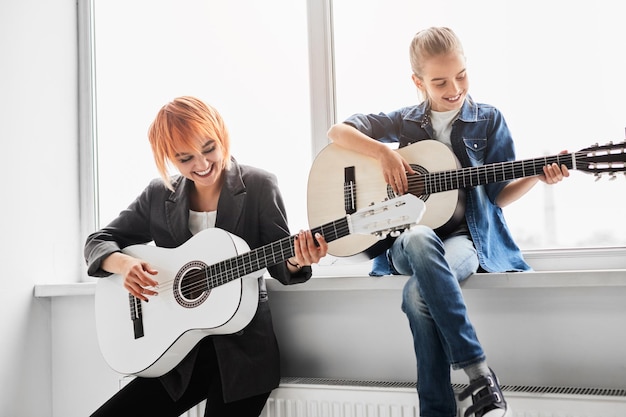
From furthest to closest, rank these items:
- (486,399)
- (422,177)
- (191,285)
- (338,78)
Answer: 1. (338,78)
2. (191,285)
3. (422,177)
4. (486,399)

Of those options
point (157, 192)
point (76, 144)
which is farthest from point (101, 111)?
point (157, 192)

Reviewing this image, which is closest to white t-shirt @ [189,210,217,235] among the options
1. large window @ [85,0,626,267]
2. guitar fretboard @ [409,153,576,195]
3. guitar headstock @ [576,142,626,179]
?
large window @ [85,0,626,267]

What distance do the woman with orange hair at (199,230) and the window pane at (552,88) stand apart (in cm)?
57

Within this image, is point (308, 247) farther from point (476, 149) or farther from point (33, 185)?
point (33, 185)

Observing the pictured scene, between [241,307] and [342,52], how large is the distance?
0.92 metres

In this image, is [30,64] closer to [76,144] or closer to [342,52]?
[76,144]

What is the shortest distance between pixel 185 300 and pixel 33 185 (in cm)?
96

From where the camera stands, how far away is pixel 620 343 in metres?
1.59

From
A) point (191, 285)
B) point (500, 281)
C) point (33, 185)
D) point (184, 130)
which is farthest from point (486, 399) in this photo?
point (33, 185)

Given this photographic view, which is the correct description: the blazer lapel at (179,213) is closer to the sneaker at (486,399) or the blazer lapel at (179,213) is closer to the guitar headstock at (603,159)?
the sneaker at (486,399)

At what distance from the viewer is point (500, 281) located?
63.4 inches

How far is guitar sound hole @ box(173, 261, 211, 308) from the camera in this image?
67.1 inches

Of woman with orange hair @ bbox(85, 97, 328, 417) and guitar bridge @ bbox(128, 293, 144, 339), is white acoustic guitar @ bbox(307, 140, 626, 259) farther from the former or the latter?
guitar bridge @ bbox(128, 293, 144, 339)

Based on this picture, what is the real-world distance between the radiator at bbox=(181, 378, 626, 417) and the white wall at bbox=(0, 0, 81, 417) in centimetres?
71
